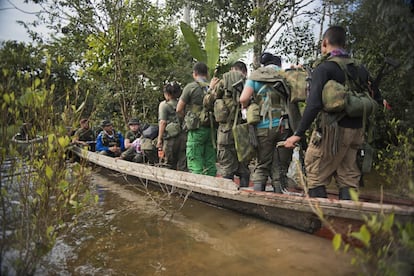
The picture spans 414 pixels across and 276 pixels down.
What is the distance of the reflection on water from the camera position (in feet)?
8.59

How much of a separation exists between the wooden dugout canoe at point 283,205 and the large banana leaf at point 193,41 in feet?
8.94

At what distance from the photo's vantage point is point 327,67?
2744mm

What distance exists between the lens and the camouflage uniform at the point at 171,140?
4.93 metres

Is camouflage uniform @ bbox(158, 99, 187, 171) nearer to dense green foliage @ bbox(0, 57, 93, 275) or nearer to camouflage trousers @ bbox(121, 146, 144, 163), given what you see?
camouflage trousers @ bbox(121, 146, 144, 163)

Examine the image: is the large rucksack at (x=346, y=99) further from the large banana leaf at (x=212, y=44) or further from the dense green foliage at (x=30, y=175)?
the large banana leaf at (x=212, y=44)

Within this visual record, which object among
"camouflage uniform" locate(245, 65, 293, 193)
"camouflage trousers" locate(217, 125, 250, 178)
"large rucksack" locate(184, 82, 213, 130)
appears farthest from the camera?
"large rucksack" locate(184, 82, 213, 130)

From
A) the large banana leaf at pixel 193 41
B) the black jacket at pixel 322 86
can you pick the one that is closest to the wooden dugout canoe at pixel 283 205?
the black jacket at pixel 322 86

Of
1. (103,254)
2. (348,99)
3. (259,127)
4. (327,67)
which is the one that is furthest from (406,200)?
(103,254)

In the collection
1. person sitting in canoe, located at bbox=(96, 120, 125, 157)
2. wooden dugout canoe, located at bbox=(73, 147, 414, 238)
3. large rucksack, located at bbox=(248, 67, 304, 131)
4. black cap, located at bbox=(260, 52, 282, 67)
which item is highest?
black cap, located at bbox=(260, 52, 282, 67)

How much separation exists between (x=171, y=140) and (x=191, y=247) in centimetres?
218

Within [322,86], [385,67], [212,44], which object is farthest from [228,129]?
[212,44]

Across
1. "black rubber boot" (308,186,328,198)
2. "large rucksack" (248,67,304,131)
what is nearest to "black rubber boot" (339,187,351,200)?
"black rubber boot" (308,186,328,198)

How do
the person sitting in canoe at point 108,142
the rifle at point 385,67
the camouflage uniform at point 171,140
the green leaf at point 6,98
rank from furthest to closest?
the person sitting in canoe at point 108,142
the camouflage uniform at point 171,140
the rifle at point 385,67
the green leaf at point 6,98

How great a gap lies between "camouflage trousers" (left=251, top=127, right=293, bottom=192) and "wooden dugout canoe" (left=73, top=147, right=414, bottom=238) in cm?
Result: 40
